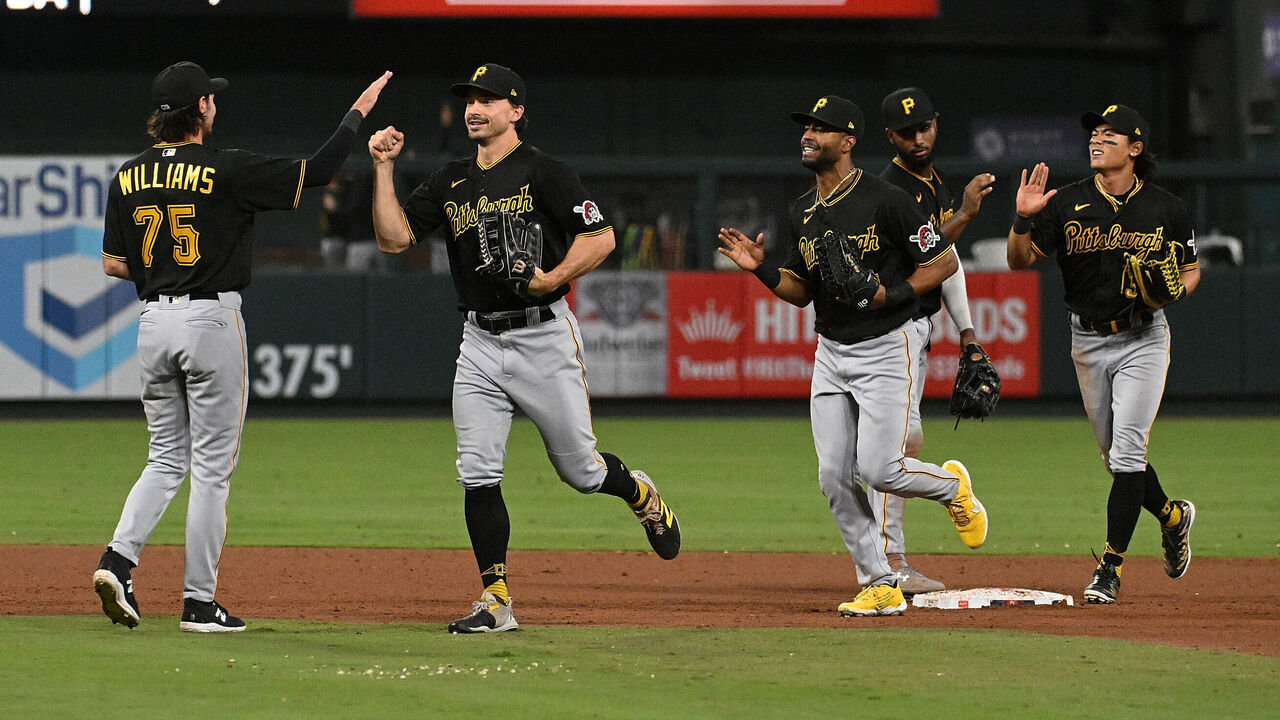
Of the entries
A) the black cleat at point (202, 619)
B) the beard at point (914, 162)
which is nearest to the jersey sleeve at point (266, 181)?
the black cleat at point (202, 619)

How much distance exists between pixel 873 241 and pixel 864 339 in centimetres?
36

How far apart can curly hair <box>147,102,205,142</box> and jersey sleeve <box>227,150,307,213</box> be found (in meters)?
0.19

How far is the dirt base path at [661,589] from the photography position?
6.18 m

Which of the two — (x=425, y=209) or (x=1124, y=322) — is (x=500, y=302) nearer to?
(x=425, y=209)

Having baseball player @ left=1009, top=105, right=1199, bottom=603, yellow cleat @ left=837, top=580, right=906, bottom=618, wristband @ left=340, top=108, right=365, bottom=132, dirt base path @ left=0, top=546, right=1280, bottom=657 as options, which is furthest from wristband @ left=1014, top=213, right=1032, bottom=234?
wristband @ left=340, top=108, right=365, bottom=132

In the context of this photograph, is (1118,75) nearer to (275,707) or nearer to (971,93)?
(971,93)

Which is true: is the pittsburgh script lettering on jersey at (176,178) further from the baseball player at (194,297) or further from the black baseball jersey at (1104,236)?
the black baseball jersey at (1104,236)

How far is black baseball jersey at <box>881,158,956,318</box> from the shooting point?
6.91 meters

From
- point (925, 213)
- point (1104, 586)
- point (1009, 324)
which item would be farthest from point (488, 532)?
point (1009, 324)

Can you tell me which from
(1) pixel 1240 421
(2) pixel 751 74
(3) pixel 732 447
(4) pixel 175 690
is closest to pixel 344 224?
(3) pixel 732 447

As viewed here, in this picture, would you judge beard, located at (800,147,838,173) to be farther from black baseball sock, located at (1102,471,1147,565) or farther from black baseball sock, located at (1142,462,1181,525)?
black baseball sock, located at (1142,462,1181,525)

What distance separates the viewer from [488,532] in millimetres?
5887

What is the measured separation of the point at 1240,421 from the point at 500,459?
1186 cm

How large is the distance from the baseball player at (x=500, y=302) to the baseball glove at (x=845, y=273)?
2.69ft
